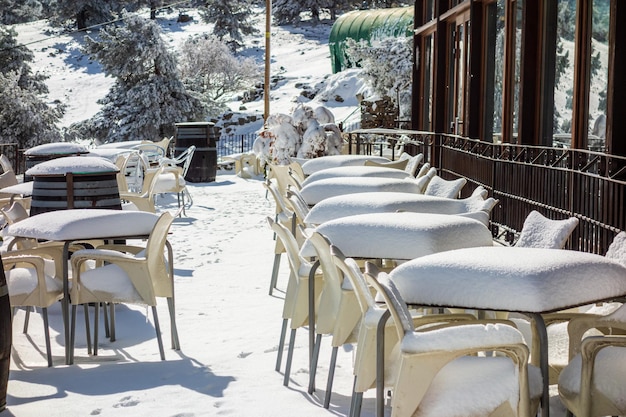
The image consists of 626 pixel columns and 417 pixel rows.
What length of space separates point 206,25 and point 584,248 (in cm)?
6185

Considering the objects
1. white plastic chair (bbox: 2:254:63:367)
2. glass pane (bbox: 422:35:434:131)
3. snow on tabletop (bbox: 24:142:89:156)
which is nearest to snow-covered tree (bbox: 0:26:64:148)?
glass pane (bbox: 422:35:434:131)

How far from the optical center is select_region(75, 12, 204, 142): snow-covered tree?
31453 mm

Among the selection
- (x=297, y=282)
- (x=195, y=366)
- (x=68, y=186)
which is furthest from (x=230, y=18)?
(x=297, y=282)

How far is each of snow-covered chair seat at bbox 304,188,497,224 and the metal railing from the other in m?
0.73

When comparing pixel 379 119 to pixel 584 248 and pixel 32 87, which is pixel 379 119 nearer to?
pixel 32 87

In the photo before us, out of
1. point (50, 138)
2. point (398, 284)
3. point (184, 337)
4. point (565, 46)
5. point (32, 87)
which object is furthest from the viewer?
point (32, 87)

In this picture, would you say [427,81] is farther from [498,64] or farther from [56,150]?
[56,150]

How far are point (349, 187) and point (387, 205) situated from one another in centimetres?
155

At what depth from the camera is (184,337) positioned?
6.37 m

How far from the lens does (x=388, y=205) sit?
5.93 metres

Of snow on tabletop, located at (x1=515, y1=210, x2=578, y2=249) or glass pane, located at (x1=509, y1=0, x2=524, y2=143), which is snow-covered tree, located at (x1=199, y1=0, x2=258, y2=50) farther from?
snow on tabletop, located at (x1=515, y1=210, x2=578, y2=249)

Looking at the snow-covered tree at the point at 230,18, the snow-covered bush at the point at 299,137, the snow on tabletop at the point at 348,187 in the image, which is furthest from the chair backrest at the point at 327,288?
the snow-covered tree at the point at 230,18

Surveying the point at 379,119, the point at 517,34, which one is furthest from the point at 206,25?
the point at 517,34

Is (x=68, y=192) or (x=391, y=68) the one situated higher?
(x=391, y=68)
